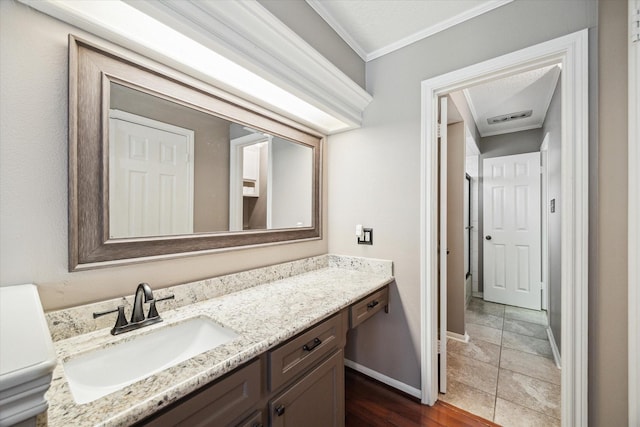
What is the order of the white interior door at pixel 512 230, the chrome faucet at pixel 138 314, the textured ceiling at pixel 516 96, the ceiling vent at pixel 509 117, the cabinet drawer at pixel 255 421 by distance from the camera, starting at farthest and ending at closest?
1. the white interior door at pixel 512 230
2. the ceiling vent at pixel 509 117
3. the textured ceiling at pixel 516 96
4. the chrome faucet at pixel 138 314
5. the cabinet drawer at pixel 255 421

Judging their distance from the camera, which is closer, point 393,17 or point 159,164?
point 159,164

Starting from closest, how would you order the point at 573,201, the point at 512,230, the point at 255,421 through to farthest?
the point at 255,421, the point at 573,201, the point at 512,230

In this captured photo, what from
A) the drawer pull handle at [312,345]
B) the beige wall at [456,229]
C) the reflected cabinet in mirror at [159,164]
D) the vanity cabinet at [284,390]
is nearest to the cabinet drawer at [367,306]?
the vanity cabinet at [284,390]

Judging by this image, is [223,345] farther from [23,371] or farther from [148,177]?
[148,177]

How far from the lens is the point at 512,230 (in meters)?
3.62

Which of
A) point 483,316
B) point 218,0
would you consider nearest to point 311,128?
point 218,0

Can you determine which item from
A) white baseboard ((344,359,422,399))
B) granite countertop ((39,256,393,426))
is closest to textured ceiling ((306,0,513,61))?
granite countertop ((39,256,393,426))

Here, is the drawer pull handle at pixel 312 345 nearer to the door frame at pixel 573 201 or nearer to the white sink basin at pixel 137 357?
the white sink basin at pixel 137 357

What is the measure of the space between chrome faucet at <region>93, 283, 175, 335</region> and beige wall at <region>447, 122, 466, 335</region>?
102 inches

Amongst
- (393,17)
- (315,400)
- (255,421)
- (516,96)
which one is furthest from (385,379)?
(516,96)

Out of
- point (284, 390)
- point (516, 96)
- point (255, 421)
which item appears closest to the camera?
point (255, 421)

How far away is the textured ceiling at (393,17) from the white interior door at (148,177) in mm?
1194

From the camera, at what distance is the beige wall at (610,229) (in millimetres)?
1113

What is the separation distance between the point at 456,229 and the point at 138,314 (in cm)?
271
